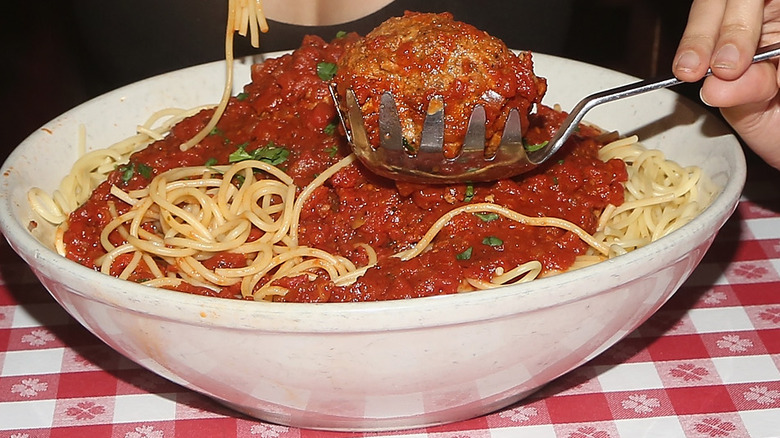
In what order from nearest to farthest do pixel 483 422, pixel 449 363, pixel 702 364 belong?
pixel 449 363 → pixel 483 422 → pixel 702 364

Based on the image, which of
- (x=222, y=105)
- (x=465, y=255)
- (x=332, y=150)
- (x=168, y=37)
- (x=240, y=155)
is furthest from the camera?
(x=168, y=37)

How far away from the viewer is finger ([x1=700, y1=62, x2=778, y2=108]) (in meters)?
3.55

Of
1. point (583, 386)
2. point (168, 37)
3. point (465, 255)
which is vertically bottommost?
point (168, 37)

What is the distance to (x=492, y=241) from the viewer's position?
3.51m

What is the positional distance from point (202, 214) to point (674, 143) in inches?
86.0

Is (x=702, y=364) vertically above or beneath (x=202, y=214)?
beneath

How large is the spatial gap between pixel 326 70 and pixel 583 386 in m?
1.78

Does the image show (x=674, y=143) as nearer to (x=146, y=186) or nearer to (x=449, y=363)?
(x=449, y=363)

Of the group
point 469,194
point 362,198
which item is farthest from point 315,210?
point 469,194

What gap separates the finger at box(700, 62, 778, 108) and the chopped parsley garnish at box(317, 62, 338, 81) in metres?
1.59

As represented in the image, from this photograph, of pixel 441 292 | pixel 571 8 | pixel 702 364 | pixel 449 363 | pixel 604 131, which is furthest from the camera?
pixel 571 8

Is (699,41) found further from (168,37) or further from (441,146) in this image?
(168,37)

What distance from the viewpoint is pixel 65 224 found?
3.95 m

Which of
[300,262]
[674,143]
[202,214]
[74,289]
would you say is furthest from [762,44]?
[74,289]
